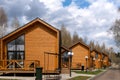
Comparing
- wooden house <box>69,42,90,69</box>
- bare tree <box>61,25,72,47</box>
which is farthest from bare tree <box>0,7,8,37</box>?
bare tree <box>61,25,72,47</box>

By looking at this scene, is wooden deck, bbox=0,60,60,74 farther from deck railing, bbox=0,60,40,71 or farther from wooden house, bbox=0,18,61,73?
wooden house, bbox=0,18,61,73

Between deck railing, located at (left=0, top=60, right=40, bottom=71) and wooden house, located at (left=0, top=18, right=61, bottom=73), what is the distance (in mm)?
1317

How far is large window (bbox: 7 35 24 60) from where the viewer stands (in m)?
42.1

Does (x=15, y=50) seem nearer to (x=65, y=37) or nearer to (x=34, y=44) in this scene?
(x=34, y=44)

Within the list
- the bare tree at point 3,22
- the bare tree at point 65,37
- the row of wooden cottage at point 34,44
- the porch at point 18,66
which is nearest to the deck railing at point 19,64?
the porch at point 18,66

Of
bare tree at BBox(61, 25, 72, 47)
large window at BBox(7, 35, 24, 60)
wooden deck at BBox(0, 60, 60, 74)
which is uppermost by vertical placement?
bare tree at BBox(61, 25, 72, 47)

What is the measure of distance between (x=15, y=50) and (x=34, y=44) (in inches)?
99.6

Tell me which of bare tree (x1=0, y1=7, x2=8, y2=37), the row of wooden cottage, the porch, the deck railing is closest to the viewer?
the porch

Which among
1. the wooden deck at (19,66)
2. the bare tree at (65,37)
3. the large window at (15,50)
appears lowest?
the wooden deck at (19,66)

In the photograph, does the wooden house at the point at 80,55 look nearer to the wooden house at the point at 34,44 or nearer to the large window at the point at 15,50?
the wooden house at the point at 34,44

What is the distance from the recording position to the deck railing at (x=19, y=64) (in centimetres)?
3870

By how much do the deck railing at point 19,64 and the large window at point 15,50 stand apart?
5.38ft

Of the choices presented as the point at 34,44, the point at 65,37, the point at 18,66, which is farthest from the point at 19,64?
the point at 65,37

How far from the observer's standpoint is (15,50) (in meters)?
42.2
